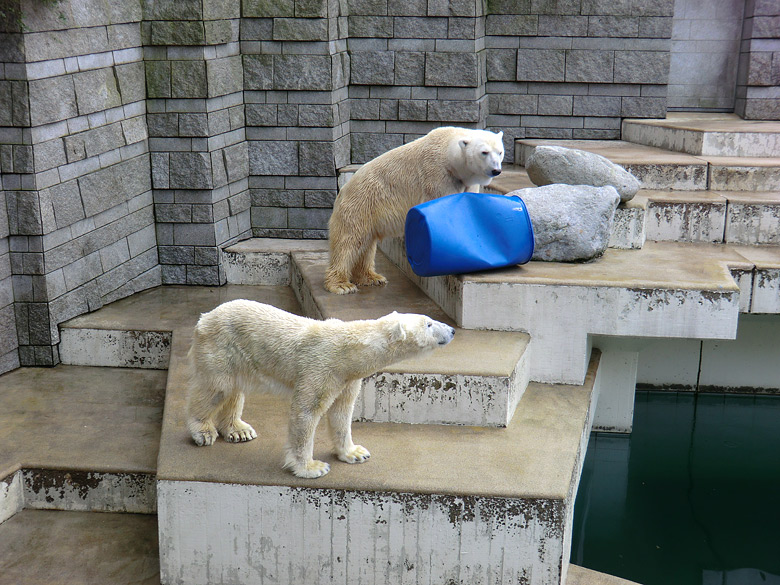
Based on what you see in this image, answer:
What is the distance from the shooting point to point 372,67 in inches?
262

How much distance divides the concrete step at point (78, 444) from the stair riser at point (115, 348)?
0.87 ft

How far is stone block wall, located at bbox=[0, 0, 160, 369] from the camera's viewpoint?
4.61m

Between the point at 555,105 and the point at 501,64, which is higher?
the point at 501,64

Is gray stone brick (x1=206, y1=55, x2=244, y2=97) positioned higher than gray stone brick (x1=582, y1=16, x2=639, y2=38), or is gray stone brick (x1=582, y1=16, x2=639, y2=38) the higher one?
gray stone brick (x1=582, y1=16, x2=639, y2=38)

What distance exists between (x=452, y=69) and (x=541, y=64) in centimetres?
98

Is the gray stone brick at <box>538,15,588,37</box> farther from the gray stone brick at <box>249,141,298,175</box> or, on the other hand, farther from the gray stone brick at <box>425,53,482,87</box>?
the gray stone brick at <box>249,141,298,175</box>

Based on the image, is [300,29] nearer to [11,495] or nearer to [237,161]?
[237,161]

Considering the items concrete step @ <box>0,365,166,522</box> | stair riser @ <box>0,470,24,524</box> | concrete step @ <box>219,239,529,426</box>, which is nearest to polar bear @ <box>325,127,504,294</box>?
concrete step @ <box>219,239,529,426</box>

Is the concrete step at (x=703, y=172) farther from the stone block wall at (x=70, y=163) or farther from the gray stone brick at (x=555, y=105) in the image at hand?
the stone block wall at (x=70, y=163)

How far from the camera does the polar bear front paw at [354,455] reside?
3.40 m

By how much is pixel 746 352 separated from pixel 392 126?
3212 mm

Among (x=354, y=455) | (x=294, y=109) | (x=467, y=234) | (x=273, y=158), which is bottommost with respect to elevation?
(x=354, y=455)

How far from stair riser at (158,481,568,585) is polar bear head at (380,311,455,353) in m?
0.61

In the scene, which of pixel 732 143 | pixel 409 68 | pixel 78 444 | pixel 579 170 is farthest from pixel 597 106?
pixel 78 444
